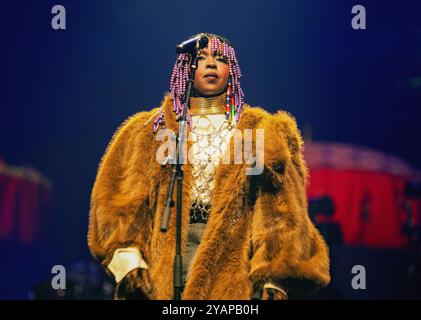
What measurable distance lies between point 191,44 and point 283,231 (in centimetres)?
79

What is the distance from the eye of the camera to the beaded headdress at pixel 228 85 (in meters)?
2.46

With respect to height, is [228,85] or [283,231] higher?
[228,85]

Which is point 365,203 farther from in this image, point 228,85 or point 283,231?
point 283,231

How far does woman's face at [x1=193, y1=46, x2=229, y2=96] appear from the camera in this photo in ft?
8.11

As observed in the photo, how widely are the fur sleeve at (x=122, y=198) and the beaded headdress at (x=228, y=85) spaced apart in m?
0.14

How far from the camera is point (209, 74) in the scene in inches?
97.3

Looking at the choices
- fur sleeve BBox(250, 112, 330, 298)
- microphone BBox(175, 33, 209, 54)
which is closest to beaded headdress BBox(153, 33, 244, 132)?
microphone BBox(175, 33, 209, 54)

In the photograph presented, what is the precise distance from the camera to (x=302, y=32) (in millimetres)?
4699

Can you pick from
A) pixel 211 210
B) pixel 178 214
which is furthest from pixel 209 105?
pixel 178 214
